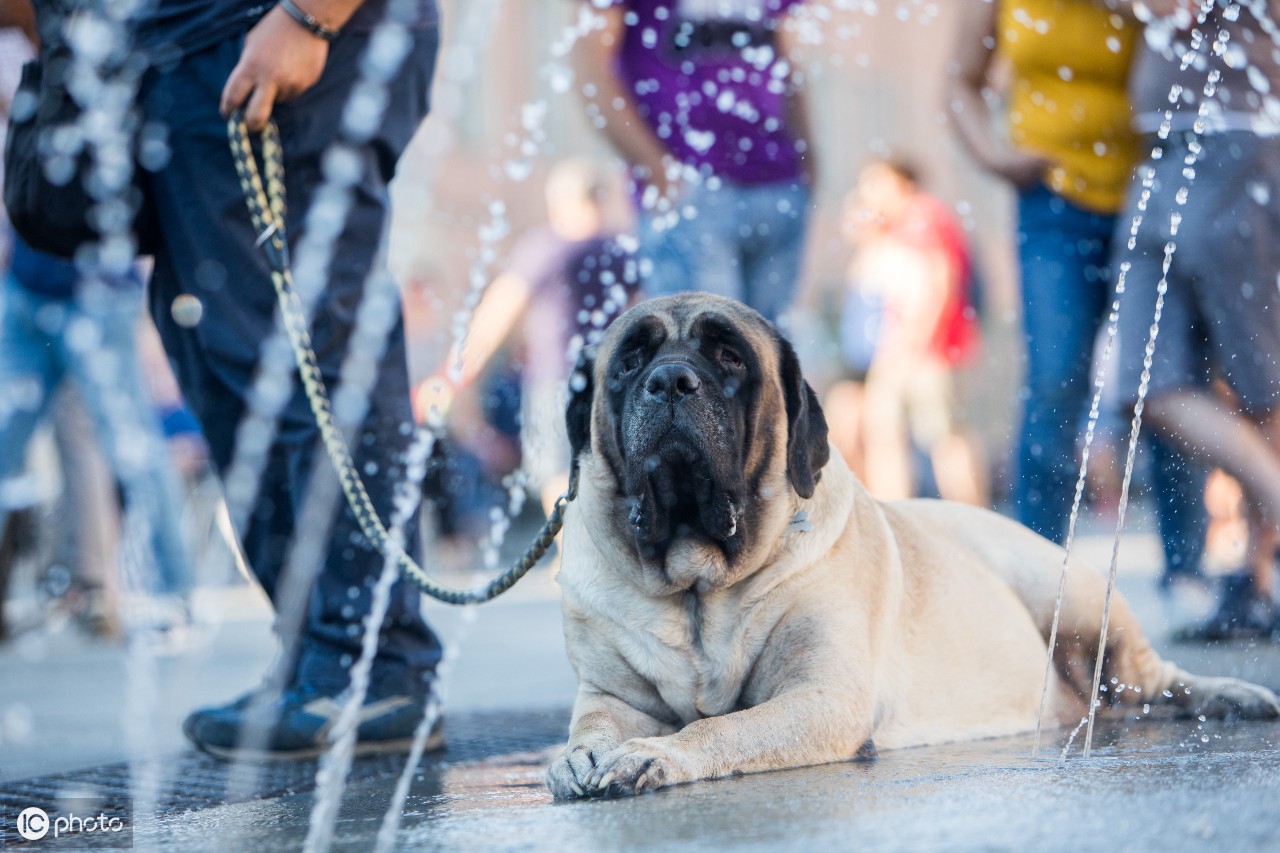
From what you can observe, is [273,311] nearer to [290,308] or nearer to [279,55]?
[290,308]

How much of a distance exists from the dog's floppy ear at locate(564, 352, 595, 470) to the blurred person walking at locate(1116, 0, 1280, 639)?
7.18ft

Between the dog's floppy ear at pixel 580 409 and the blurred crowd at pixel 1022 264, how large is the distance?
33 cm

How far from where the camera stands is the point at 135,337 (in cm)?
658

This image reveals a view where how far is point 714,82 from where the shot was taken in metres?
5.29

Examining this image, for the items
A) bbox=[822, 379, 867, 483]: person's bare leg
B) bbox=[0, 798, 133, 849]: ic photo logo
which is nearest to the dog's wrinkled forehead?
bbox=[0, 798, 133, 849]: ic photo logo

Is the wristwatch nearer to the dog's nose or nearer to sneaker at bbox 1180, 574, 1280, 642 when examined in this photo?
the dog's nose

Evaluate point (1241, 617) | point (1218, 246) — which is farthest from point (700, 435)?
point (1241, 617)

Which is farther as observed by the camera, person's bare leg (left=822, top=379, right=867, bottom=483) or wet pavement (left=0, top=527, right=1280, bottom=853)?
person's bare leg (left=822, top=379, right=867, bottom=483)

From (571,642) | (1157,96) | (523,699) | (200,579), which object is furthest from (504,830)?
(200,579)

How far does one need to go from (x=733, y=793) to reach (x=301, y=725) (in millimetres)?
1421

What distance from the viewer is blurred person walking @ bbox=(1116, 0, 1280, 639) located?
4.47 meters

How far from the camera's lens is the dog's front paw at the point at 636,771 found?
8.14 ft

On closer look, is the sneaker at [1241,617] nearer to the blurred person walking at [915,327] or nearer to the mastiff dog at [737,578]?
the mastiff dog at [737,578]

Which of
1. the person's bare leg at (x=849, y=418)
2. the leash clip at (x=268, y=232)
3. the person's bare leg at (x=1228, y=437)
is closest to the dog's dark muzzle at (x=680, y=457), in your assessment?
the leash clip at (x=268, y=232)
